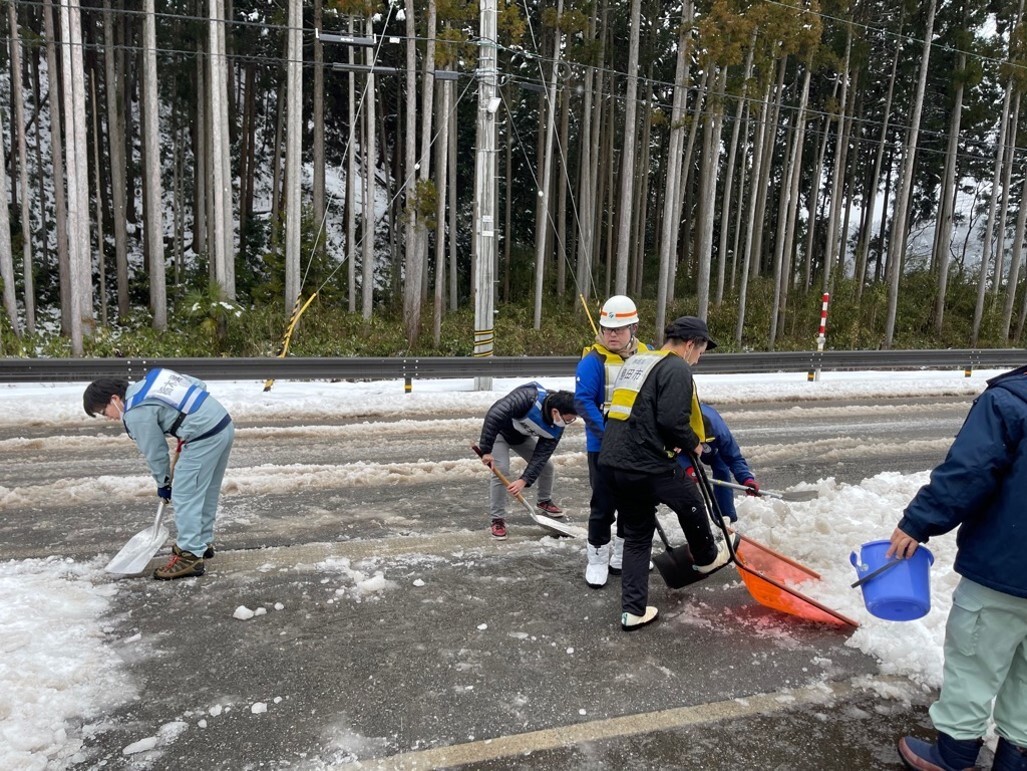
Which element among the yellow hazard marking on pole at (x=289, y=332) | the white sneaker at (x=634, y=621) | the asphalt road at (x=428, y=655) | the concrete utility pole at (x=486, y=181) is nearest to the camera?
the asphalt road at (x=428, y=655)

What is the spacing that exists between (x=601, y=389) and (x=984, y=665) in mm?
2594

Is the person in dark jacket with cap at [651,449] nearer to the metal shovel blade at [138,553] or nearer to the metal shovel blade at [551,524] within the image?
the metal shovel blade at [551,524]

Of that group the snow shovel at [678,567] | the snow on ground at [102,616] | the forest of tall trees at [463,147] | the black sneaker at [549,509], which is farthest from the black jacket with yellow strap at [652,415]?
the forest of tall trees at [463,147]

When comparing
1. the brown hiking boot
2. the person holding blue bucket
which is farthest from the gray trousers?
the person holding blue bucket

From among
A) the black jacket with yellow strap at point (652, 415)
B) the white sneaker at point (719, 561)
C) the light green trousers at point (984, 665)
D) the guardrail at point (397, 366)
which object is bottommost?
the guardrail at point (397, 366)

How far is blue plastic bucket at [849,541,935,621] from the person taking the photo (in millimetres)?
3002

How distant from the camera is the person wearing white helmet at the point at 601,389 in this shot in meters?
4.47

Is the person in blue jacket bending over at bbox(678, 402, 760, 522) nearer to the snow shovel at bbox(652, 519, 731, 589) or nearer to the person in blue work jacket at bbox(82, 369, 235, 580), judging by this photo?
the snow shovel at bbox(652, 519, 731, 589)

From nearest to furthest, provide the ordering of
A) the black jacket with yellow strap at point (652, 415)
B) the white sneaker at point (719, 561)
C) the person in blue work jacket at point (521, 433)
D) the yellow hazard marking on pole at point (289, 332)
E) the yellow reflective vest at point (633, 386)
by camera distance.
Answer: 1. the black jacket with yellow strap at point (652, 415)
2. the yellow reflective vest at point (633, 386)
3. the white sneaker at point (719, 561)
4. the person in blue work jacket at point (521, 433)
5. the yellow hazard marking on pole at point (289, 332)

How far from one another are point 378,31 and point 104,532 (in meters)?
19.6

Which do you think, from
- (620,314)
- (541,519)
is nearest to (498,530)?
(541,519)

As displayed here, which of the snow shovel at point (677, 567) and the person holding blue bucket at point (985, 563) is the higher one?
the person holding blue bucket at point (985, 563)

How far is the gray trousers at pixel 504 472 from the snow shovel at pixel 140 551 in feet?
7.80

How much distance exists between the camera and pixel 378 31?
68.1 feet
